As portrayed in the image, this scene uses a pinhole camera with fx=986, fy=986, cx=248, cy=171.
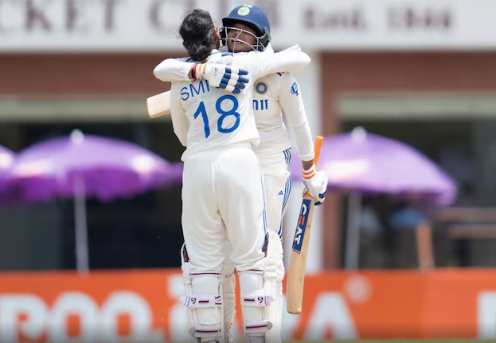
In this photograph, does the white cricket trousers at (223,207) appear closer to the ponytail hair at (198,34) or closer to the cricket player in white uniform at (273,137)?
the cricket player in white uniform at (273,137)

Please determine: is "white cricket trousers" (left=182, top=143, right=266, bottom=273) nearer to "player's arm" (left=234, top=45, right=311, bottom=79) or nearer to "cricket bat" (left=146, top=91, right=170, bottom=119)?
Result: "player's arm" (left=234, top=45, right=311, bottom=79)

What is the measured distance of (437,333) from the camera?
10141 mm

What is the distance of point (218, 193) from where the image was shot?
→ 5.34 meters

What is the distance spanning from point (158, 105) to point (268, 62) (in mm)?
835

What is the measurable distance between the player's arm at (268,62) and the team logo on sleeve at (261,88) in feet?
0.58

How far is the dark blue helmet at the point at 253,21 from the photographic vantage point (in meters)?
5.59

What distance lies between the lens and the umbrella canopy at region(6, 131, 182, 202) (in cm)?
1295

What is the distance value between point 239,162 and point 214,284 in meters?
0.68

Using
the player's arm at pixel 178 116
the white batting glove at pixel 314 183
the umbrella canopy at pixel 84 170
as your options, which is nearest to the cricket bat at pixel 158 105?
the player's arm at pixel 178 116

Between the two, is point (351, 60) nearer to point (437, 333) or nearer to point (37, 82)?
point (37, 82)

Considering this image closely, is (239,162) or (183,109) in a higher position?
(183,109)

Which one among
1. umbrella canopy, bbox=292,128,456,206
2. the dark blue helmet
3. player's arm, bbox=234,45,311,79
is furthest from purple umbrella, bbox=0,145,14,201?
player's arm, bbox=234,45,311,79

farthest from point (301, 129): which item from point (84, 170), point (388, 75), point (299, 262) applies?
point (388, 75)

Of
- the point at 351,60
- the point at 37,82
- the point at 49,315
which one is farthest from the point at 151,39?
the point at 49,315
